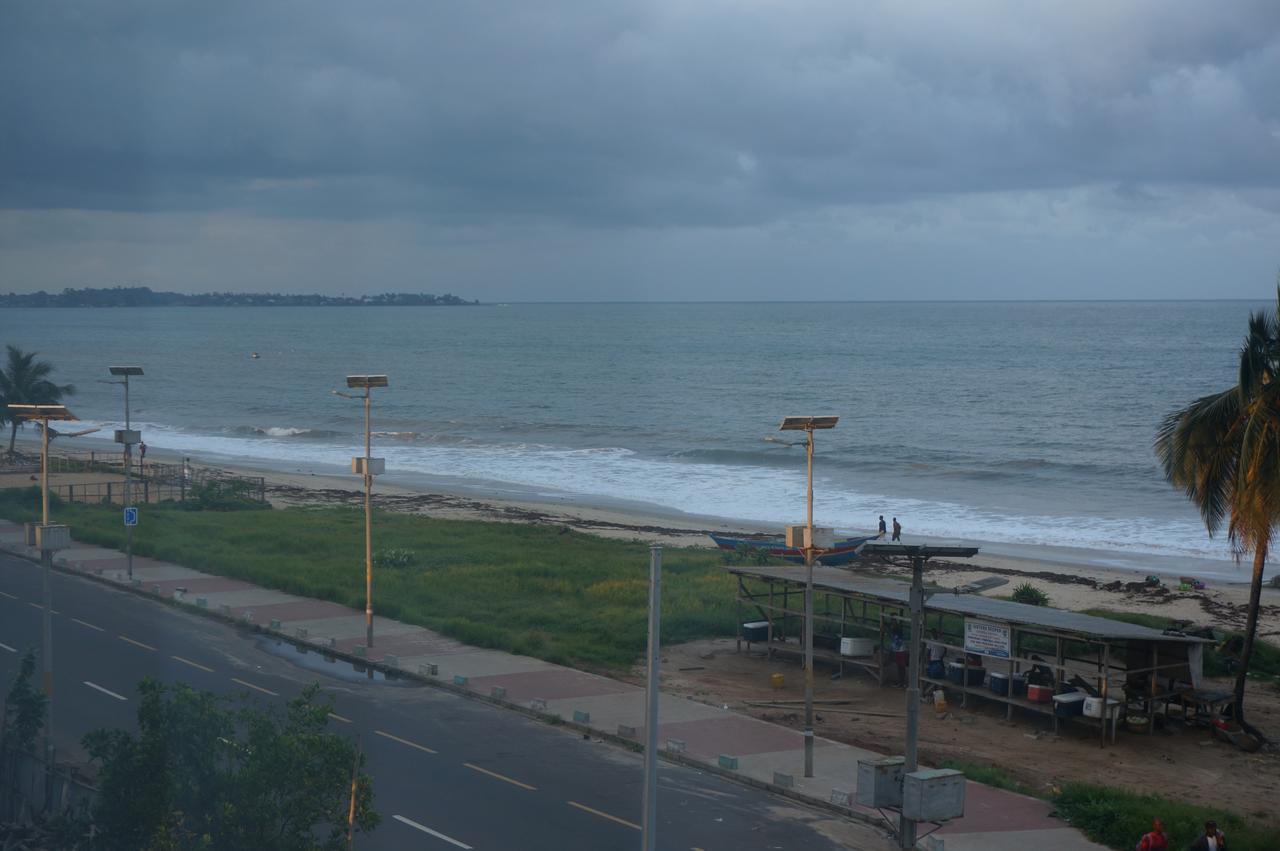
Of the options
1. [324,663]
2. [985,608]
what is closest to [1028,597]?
[985,608]

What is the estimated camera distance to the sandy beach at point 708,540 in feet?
124

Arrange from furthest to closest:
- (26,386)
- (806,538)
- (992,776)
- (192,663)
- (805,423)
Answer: (26,386) < (192,663) < (805,423) < (992,776) < (806,538)

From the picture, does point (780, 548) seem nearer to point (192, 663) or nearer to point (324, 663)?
point (324, 663)

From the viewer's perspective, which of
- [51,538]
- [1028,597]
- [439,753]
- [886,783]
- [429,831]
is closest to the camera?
[886,783]

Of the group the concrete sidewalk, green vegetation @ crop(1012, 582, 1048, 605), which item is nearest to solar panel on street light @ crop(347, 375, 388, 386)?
the concrete sidewalk

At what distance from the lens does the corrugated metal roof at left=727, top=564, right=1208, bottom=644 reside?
23.0m

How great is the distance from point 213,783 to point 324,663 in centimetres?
1600

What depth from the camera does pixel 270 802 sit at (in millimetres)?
10984

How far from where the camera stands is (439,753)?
2027 cm

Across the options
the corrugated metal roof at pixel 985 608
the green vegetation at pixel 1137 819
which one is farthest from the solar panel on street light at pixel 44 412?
the green vegetation at pixel 1137 819

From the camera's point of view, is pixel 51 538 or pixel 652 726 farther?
pixel 51 538

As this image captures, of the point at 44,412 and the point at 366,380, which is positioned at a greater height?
the point at 366,380

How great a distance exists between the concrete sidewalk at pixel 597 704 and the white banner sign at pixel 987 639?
4.26m

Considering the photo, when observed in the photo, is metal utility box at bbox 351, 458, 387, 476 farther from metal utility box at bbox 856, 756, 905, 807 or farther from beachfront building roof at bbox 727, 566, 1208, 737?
metal utility box at bbox 856, 756, 905, 807
